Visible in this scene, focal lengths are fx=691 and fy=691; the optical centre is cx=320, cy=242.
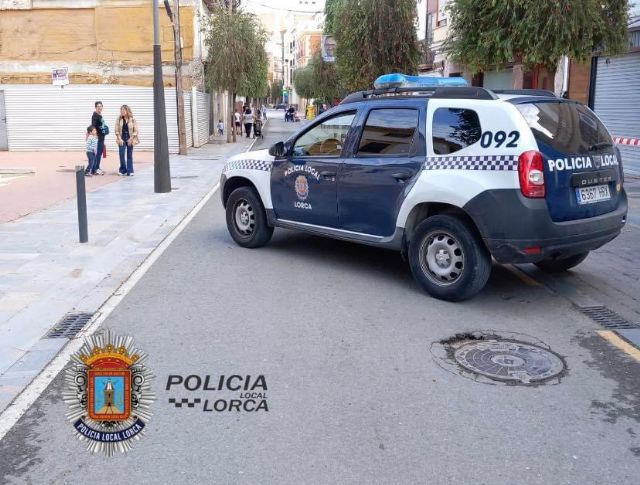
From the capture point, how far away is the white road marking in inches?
158

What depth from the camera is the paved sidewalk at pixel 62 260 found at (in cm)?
516

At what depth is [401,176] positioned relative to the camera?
6.57 m

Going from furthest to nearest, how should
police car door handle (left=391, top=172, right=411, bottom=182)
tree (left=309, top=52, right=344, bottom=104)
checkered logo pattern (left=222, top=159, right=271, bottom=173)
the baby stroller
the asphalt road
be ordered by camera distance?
tree (left=309, top=52, right=344, bottom=104), the baby stroller, checkered logo pattern (left=222, top=159, right=271, bottom=173), police car door handle (left=391, top=172, right=411, bottom=182), the asphalt road

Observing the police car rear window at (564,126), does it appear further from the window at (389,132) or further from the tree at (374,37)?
the tree at (374,37)

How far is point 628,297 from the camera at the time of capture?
654 cm

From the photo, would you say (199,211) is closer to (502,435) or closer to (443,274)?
(443,274)

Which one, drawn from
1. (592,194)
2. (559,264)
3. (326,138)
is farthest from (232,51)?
(592,194)

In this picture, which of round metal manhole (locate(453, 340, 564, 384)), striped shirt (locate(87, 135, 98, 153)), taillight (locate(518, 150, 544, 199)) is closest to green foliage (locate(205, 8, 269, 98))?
striped shirt (locate(87, 135, 98, 153))

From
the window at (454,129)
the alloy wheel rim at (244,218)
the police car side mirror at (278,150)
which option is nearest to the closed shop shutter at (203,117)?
the alloy wheel rim at (244,218)

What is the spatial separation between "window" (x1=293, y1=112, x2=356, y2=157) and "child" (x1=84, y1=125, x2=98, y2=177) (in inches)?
403

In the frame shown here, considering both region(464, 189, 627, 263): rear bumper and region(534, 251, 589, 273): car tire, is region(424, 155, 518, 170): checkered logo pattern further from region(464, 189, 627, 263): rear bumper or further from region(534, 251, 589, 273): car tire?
region(534, 251, 589, 273): car tire

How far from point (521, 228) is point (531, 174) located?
454 mm

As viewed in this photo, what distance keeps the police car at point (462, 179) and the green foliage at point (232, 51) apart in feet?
77.4

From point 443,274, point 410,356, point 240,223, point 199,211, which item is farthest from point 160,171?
point 410,356
